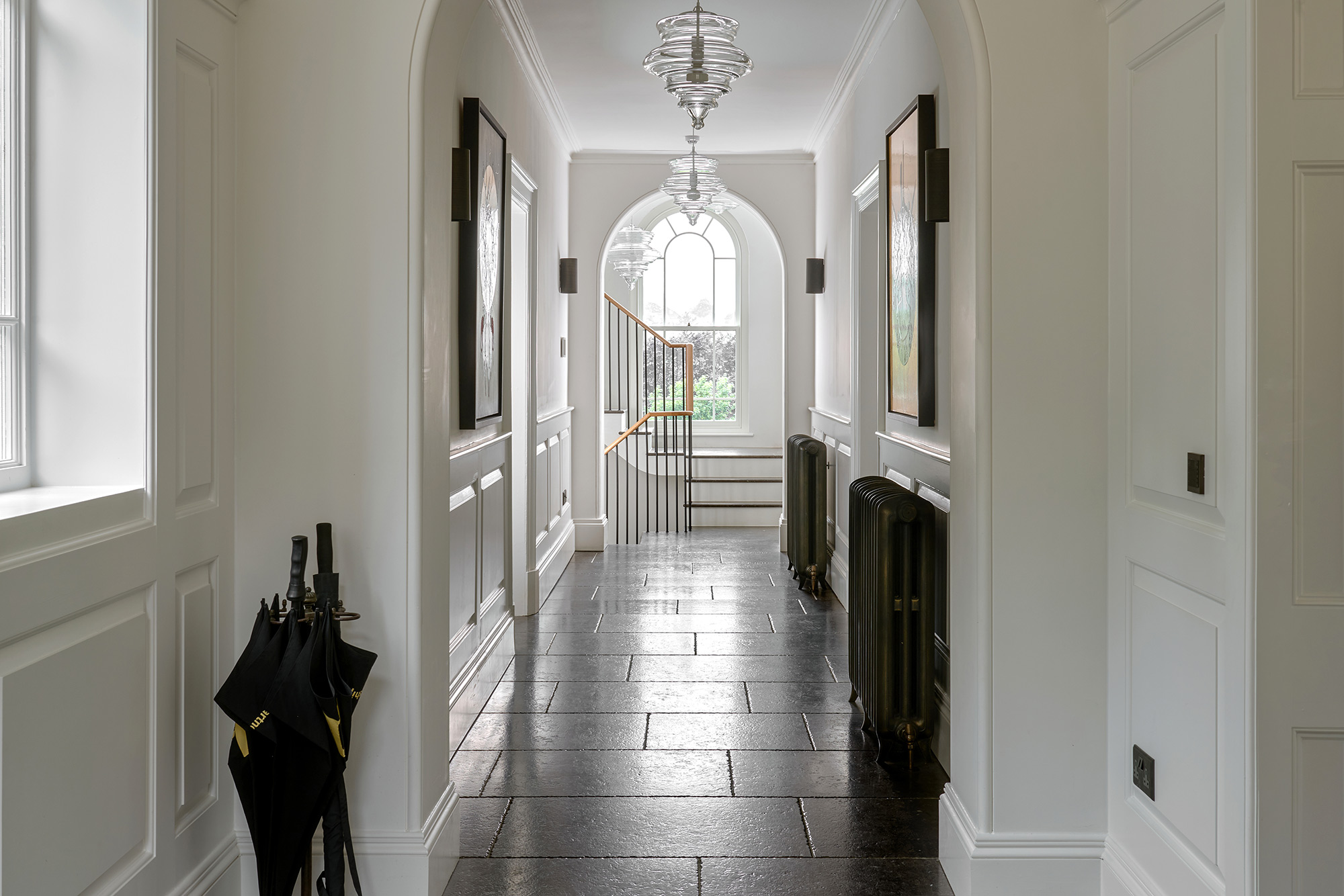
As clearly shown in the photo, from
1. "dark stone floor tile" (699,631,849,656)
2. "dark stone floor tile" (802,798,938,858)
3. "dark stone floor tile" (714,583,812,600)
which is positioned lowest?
"dark stone floor tile" (802,798,938,858)

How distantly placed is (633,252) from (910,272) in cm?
392

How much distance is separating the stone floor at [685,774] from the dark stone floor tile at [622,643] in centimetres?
2

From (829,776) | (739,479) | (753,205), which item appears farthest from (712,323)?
(829,776)

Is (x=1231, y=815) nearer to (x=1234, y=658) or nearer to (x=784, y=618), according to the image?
(x=1234, y=658)

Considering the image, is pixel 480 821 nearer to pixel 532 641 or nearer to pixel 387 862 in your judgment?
pixel 387 862

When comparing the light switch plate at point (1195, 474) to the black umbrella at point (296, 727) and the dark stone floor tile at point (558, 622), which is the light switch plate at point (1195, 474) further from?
the dark stone floor tile at point (558, 622)

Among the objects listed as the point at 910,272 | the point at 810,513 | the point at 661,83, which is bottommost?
the point at 810,513

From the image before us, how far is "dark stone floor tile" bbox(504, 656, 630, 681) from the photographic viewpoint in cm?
427

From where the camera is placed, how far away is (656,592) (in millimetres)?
6000

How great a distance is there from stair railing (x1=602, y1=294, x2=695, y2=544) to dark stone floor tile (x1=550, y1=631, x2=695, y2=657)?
3.29 m

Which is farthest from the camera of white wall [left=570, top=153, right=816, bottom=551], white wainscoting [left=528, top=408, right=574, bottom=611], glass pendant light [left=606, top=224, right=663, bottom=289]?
glass pendant light [left=606, top=224, right=663, bottom=289]

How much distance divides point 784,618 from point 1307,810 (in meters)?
3.66

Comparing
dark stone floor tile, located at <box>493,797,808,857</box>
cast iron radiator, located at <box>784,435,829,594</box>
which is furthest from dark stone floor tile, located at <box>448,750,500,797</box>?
cast iron radiator, located at <box>784,435,829,594</box>

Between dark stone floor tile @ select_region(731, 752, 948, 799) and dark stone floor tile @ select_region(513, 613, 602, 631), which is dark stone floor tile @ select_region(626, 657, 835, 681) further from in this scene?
dark stone floor tile @ select_region(731, 752, 948, 799)
